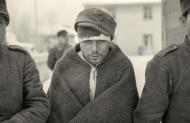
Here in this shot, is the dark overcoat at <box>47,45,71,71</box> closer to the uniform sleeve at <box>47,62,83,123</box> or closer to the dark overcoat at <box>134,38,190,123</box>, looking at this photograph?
→ the uniform sleeve at <box>47,62,83,123</box>

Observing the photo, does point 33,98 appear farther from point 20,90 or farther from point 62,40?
point 62,40

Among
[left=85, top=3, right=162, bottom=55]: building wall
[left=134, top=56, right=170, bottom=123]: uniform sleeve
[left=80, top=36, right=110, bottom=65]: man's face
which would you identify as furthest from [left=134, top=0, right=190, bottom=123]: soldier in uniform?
[left=85, top=3, right=162, bottom=55]: building wall

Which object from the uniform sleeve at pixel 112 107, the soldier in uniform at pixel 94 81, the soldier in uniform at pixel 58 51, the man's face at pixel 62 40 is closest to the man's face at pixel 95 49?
the soldier in uniform at pixel 94 81

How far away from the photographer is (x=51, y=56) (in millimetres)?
8375

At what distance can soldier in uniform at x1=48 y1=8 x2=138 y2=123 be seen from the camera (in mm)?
2898

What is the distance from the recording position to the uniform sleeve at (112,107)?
9.45 ft

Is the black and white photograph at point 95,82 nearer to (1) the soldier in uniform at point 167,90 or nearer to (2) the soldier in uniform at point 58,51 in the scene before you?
(1) the soldier in uniform at point 167,90

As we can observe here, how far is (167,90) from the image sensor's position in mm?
2711

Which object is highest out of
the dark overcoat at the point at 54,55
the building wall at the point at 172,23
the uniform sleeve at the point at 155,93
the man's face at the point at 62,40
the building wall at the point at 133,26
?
the uniform sleeve at the point at 155,93

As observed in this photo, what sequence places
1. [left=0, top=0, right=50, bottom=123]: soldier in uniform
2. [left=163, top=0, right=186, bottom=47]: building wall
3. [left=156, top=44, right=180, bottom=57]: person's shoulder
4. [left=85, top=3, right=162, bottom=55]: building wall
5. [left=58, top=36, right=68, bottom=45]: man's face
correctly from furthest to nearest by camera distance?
[left=85, top=3, right=162, bottom=55]: building wall → [left=58, top=36, right=68, bottom=45]: man's face → [left=163, top=0, right=186, bottom=47]: building wall → [left=156, top=44, right=180, bottom=57]: person's shoulder → [left=0, top=0, right=50, bottom=123]: soldier in uniform

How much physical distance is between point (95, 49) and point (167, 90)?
25.9 inches

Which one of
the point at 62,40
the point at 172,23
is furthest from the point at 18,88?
the point at 62,40

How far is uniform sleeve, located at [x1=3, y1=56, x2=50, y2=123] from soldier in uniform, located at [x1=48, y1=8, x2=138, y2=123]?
229 mm

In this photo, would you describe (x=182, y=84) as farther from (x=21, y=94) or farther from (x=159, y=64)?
(x=21, y=94)
